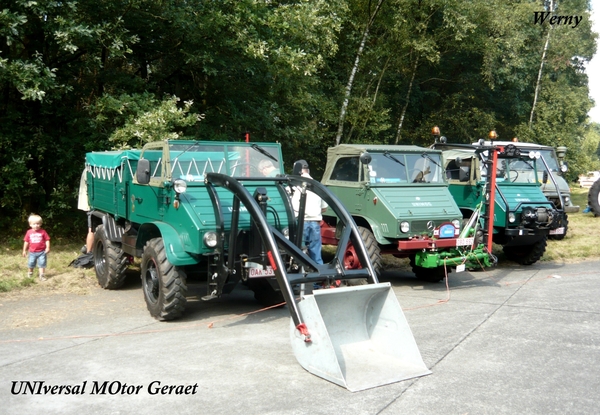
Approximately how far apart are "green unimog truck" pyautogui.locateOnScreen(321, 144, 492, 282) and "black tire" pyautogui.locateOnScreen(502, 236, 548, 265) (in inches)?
98.6

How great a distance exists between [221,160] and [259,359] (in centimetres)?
325

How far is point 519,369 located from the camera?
5.89 meters

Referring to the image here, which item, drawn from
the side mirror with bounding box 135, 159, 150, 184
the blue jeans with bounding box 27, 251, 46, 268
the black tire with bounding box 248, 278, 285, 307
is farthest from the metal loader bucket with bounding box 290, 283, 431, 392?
the blue jeans with bounding box 27, 251, 46, 268

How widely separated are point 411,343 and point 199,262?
115 inches

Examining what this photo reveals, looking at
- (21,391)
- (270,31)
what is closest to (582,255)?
(270,31)

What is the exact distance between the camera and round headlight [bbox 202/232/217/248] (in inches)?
289

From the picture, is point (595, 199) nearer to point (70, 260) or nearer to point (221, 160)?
point (221, 160)

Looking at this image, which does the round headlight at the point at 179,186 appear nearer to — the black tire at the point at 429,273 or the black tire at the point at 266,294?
the black tire at the point at 266,294

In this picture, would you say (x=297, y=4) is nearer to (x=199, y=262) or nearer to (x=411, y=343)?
(x=199, y=262)

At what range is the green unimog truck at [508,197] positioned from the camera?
11.3 metres

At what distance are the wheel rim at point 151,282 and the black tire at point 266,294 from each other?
137 centimetres

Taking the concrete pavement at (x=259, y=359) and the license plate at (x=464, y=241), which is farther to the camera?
the license plate at (x=464, y=241)

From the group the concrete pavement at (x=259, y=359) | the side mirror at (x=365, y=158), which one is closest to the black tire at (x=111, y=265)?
the concrete pavement at (x=259, y=359)

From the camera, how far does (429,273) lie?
10805mm
